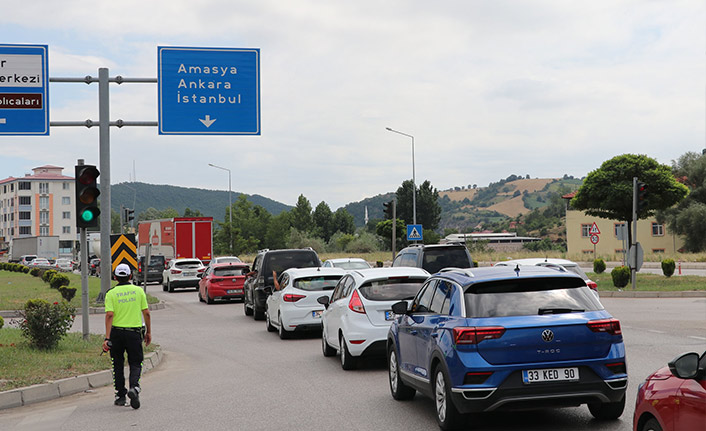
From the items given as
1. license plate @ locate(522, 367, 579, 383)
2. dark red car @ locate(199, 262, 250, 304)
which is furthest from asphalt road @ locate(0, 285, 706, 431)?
dark red car @ locate(199, 262, 250, 304)

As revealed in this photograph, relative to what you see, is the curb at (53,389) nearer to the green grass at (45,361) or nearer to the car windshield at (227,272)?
the green grass at (45,361)

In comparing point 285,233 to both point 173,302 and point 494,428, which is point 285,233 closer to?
point 173,302

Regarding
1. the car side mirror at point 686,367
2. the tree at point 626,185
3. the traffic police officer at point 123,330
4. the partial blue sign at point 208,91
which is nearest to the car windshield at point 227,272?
the partial blue sign at point 208,91

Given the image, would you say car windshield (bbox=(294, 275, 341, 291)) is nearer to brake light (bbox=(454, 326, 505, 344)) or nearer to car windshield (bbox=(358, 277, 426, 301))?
car windshield (bbox=(358, 277, 426, 301))

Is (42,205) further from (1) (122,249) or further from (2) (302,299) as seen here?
(2) (302,299)

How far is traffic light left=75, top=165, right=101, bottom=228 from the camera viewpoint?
14.4 meters

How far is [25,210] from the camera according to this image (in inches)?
6427

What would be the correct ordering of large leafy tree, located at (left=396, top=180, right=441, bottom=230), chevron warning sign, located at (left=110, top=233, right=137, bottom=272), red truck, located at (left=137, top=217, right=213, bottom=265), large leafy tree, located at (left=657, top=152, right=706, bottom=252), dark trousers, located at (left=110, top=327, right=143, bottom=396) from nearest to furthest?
dark trousers, located at (left=110, top=327, right=143, bottom=396) < chevron warning sign, located at (left=110, top=233, right=137, bottom=272) < red truck, located at (left=137, top=217, right=213, bottom=265) < large leafy tree, located at (left=657, top=152, right=706, bottom=252) < large leafy tree, located at (left=396, top=180, right=441, bottom=230)

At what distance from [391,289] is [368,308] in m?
0.57

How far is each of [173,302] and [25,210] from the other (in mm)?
142391

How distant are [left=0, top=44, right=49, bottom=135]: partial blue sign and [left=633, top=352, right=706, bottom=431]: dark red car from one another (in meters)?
18.7

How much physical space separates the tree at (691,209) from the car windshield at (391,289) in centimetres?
6380

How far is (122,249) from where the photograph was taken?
25109 mm

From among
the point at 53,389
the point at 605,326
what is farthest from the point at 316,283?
the point at 605,326
